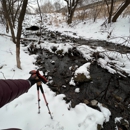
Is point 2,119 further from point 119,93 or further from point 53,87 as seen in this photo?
point 119,93

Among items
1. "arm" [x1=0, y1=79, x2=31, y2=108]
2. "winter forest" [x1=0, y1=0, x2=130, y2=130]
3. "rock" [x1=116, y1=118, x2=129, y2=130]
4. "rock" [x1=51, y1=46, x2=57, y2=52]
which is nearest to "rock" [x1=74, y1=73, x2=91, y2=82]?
"winter forest" [x1=0, y1=0, x2=130, y2=130]

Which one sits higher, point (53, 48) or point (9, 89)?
point (9, 89)

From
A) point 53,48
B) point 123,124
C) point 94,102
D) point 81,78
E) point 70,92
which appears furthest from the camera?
point 53,48

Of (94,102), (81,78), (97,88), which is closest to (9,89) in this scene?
(94,102)

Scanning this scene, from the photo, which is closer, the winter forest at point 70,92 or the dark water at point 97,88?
the winter forest at point 70,92

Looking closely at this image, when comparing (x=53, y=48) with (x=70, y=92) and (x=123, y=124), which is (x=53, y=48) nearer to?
(x=70, y=92)

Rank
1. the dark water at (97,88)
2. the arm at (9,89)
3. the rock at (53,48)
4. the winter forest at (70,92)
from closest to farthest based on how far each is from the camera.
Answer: the arm at (9,89), the winter forest at (70,92), the dark water at (97,88), the rock at (53,48)

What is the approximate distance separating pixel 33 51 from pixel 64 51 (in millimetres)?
2374

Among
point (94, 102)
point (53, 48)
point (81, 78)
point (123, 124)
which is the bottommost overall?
point (123, 124)

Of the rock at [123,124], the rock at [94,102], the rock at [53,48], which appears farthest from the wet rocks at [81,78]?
the rock at [53,48]

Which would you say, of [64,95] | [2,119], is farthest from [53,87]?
[2,119]

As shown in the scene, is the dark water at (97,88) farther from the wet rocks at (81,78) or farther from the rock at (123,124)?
the wet rocks at (81,78)

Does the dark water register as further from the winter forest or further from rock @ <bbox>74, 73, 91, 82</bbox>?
rock @ <bbox>74, 73, 91, 82</bbox>

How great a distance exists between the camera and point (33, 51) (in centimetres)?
738
